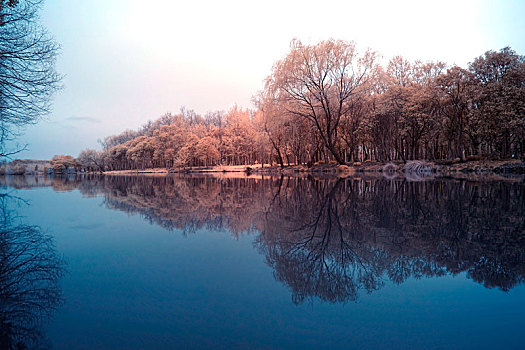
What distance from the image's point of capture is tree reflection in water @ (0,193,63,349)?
1.92 m

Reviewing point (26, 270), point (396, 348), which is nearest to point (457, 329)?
point (396, 348)

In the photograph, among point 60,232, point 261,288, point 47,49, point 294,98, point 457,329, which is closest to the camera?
point 457,329

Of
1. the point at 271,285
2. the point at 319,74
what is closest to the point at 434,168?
the point at 319,74

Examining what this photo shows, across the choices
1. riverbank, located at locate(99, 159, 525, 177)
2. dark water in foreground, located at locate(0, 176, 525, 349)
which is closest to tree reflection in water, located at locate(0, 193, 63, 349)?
dark water in foreground, located at locate(0, 176, 525, 349)

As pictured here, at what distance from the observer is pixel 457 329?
1.93 m

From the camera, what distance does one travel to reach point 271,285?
8.89 feet

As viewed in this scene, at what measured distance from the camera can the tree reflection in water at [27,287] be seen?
192 centimetres

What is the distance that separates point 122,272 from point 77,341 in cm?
134

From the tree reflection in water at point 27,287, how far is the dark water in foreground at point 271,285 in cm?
1

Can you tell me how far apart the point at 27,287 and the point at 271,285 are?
2488 mm

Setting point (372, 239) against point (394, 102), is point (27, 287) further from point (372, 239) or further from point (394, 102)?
point (394, 102)

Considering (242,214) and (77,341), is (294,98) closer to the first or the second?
(242,214)

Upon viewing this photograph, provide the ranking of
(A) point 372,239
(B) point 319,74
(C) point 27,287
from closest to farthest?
(C) point 27,287 < (A) point 372,239 < (B) point 319,74

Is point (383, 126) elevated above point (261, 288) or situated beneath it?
→ elevated above
